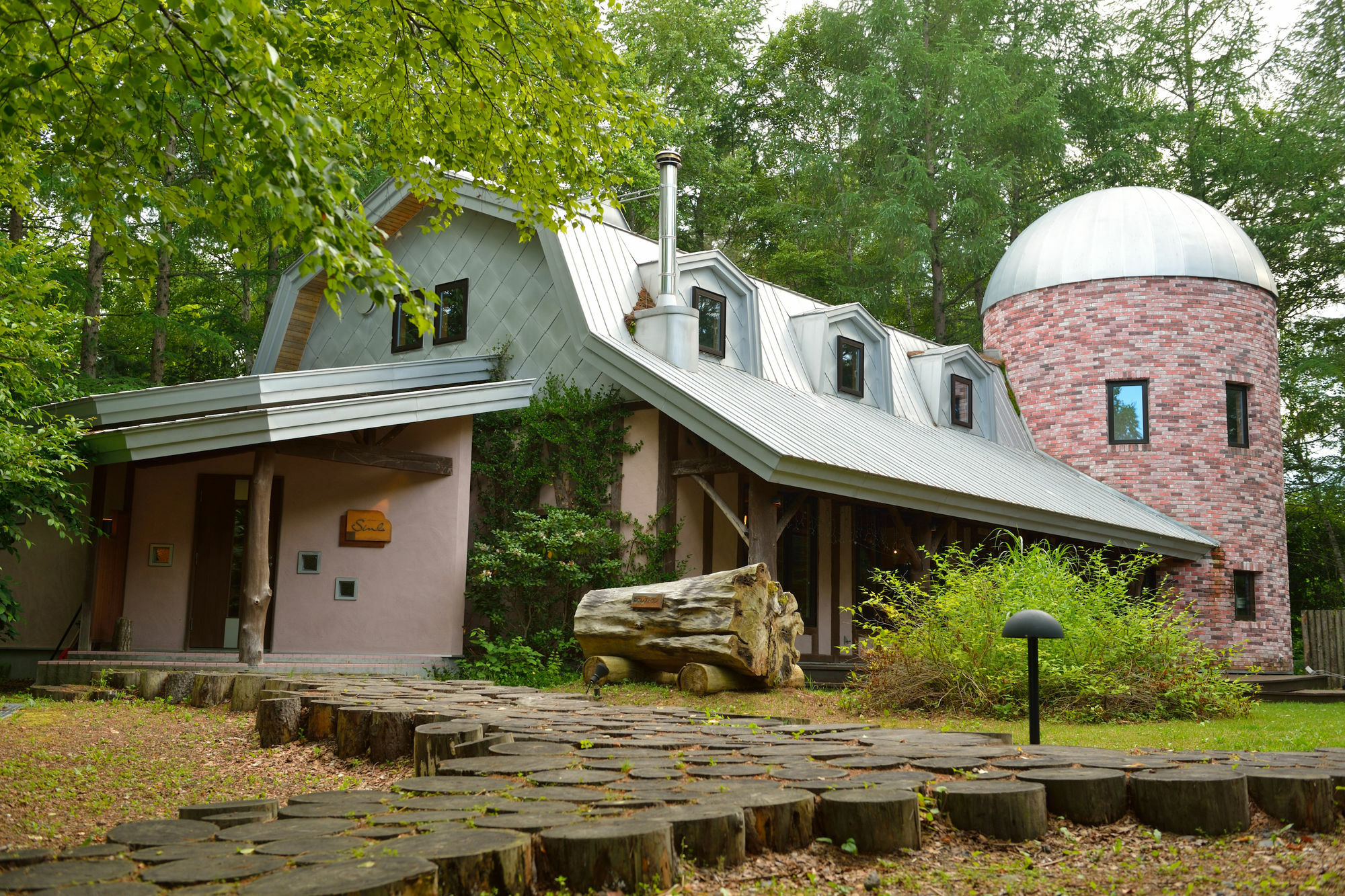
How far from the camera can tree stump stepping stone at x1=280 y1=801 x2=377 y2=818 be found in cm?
343

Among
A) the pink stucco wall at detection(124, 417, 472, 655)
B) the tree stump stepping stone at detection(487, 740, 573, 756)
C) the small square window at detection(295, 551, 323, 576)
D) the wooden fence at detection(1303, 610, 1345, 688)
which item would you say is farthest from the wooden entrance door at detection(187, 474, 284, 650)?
the wooden fence at detection(1303, 610, 1345, 688)

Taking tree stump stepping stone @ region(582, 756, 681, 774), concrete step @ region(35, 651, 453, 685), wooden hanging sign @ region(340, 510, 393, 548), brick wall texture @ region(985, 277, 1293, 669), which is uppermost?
brick wall texture @ region(985, 277, 1293, 669)

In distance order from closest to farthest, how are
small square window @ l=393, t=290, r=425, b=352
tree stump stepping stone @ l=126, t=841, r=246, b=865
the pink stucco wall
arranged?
1. tree stump stepping stone @ l=126, t=841, r=246, b=865
2. the pink stucco wall
3. small square window @ l=393, t=290, r=425, b=352

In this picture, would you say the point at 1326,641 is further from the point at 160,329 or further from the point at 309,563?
the point at 160,329

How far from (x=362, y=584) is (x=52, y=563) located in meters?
3.96

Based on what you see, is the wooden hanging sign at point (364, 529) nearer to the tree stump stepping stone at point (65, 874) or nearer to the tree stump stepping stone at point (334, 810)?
the tree stump stepping stone at point (334, 810)

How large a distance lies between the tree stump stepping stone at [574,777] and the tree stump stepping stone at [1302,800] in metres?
2.45

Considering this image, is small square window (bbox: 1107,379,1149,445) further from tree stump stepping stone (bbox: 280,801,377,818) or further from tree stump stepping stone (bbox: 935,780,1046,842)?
tree stump stepping stone (bbox: 280,801,377,818)

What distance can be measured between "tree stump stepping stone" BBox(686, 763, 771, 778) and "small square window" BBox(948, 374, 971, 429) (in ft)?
53.6

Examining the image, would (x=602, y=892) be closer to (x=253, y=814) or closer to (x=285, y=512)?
(x=253, y=814)

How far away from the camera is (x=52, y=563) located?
13055 millimetres

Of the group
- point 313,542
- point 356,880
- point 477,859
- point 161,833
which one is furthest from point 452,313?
point 356,880

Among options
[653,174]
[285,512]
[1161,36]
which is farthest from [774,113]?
[285,512]

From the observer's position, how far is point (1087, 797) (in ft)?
13.3
